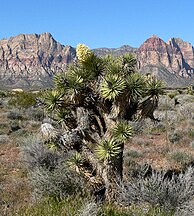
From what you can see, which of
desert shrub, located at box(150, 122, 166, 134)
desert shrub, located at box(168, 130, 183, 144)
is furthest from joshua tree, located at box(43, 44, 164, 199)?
desert shrub, located at box(150, 122, 166, 134)

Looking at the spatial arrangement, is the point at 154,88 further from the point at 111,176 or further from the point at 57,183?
the point at 57,183

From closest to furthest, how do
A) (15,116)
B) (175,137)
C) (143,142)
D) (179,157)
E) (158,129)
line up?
(179,157), (143,142), (175,137), (158,129), (15,116)

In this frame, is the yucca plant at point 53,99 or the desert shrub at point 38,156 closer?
the yucca plant at point 53,99

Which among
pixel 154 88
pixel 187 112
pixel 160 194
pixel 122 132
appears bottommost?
pixel 160 194

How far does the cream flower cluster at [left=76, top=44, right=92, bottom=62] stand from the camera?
6574 millimetres

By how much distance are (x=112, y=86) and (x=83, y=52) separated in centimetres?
97

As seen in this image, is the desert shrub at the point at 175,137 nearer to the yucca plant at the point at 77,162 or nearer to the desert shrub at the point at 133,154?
the desert shrub at the point at 133,154

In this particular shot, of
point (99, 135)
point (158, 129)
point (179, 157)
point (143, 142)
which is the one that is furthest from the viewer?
point (158, 129)

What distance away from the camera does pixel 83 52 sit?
259 inches

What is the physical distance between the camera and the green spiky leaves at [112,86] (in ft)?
19.9

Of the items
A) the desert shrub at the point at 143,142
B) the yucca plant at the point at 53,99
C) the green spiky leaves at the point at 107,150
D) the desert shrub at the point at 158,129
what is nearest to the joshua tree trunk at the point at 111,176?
the green spiky leaves at the point at 107,150

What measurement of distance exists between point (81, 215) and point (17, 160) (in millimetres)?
6809

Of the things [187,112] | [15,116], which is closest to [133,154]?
[15,116]

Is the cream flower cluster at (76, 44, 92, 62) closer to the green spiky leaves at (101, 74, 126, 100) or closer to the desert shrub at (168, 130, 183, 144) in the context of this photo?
the green spiky leaves at (101, 74, 126, 100)
